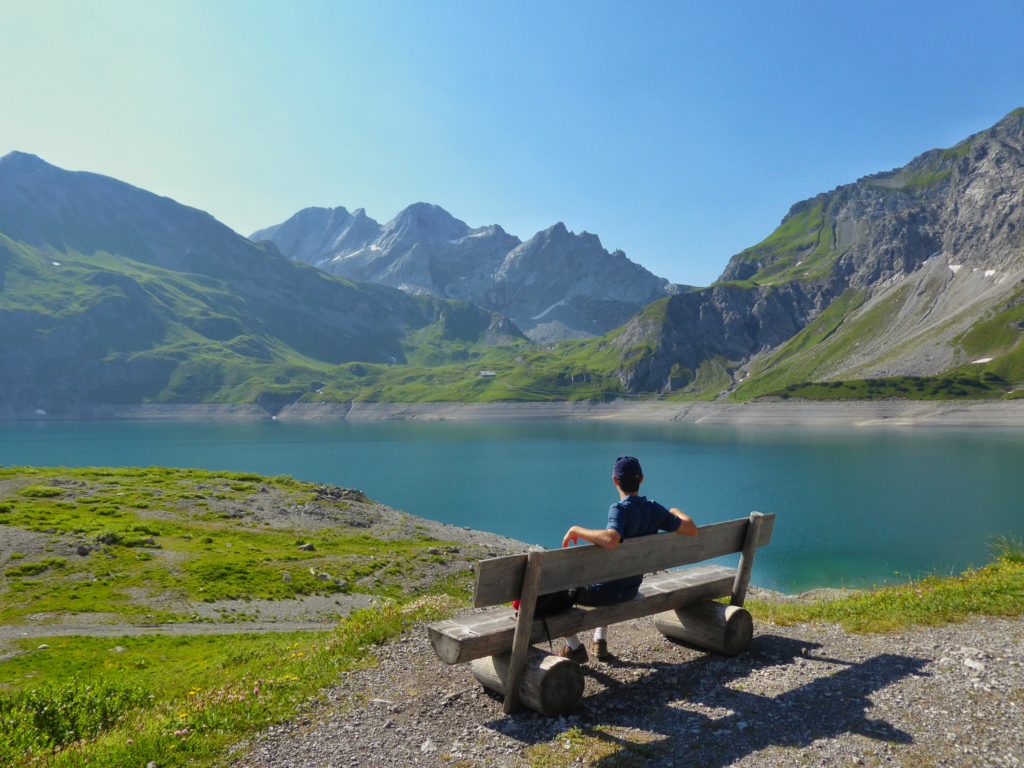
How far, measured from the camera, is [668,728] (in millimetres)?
7152

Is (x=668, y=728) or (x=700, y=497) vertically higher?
(x=668, y=728)

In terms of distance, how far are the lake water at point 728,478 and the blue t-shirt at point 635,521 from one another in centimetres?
761

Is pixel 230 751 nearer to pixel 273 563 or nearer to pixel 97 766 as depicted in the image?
pixel 97 766

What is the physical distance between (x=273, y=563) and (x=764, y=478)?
252 ft

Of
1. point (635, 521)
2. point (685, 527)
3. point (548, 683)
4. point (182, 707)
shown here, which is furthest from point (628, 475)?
point (182, 707)

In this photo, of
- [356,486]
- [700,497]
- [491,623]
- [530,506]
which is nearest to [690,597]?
[491,623]

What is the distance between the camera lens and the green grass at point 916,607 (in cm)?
1033

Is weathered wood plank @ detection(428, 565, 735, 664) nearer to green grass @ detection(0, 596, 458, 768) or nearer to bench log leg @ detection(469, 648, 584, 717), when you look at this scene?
bench log leg @ detection(469, 648, 584, 717)

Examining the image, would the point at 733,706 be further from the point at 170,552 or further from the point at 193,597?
the point at 170,552

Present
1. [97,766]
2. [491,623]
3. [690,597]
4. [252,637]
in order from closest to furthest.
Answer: [97,766] → [491,623] → [690,597] → [252,637]

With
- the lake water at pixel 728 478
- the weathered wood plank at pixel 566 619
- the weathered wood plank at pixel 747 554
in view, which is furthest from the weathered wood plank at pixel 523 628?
the lake water at pixel 728 478

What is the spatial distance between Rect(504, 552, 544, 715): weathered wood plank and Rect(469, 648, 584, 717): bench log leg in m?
0.08

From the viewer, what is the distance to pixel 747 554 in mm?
10008

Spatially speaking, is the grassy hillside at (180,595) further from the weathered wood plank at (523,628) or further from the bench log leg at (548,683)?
the bench log leg at (548,683)
